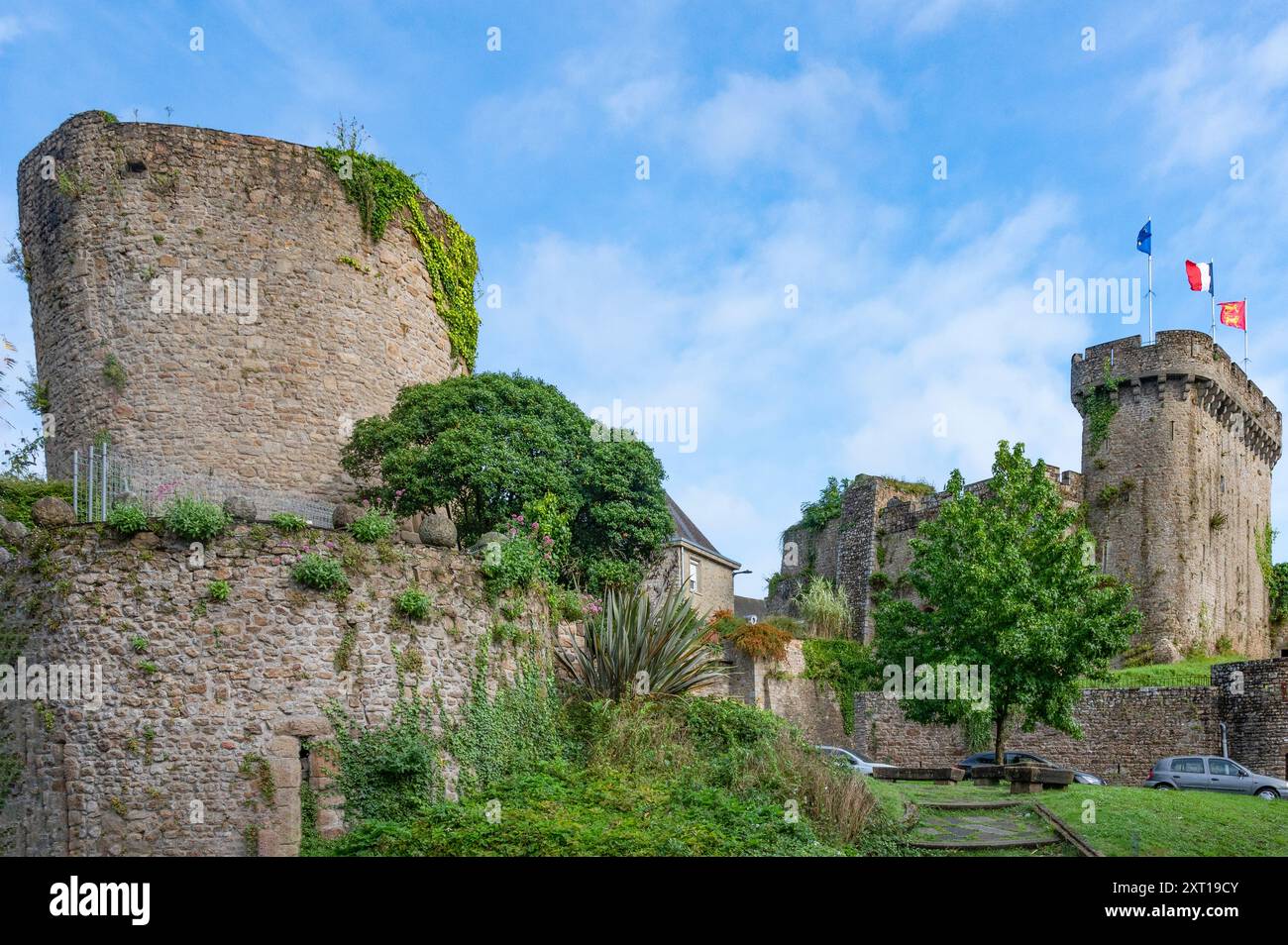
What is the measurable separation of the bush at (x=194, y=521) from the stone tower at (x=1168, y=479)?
29.7 metres

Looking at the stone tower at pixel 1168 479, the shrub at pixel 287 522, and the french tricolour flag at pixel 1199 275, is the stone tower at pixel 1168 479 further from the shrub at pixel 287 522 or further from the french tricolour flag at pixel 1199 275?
the shrub at pixel 287 522

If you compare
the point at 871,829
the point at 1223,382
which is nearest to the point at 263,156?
the point at 871,829

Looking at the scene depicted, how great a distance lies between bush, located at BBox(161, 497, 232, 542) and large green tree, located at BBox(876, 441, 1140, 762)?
600 inches

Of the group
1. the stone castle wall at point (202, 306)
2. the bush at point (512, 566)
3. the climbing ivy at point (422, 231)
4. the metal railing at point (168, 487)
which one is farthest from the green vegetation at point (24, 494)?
the climbing ivy at point (422, 231)

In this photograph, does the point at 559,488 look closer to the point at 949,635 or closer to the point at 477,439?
the point at 477,439

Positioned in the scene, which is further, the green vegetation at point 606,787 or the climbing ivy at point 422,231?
the climbing ivy at point 422,231

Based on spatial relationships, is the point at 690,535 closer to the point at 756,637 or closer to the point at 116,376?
the point at 756,637

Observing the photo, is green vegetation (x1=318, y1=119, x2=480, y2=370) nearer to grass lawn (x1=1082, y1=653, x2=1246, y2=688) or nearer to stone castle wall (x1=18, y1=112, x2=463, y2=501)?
stone castle wall (x1=18, y1=112, x2=463, y2=501)

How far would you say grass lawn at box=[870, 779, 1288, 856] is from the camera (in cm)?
1416

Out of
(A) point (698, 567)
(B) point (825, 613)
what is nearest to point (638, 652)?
(A) point (698, 567)

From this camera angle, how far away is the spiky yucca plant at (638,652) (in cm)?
1764

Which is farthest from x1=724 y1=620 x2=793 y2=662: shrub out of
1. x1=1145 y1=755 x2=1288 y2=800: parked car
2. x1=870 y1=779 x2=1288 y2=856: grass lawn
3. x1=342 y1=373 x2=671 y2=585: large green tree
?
x1=870 y1=779 x2=1288 y2=856: grass lawn

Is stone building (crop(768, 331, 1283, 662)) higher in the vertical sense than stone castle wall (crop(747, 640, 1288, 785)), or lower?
higher

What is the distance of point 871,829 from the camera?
1435cm
